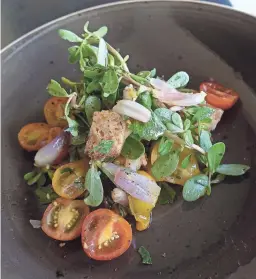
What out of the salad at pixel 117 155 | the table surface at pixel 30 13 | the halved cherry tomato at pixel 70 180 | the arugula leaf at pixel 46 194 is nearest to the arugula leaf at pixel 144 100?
the salad at pixel 117 155

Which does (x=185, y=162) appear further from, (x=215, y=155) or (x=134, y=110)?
(x=134, y=110)

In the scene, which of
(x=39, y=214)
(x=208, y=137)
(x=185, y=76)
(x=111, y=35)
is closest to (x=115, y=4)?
(x=111, y=35)

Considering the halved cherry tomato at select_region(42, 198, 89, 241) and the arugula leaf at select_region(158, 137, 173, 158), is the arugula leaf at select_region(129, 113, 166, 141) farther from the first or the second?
the halved cherry tomato at select_region(42, 198, 89, 241)

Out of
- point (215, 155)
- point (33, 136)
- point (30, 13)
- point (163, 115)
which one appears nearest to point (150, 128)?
point (163, 115)

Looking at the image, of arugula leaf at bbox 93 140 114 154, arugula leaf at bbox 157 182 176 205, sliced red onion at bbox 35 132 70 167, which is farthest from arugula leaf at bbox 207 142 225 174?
sliced red onion at bbox 35 132 70 167

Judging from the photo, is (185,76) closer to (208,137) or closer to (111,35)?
(208,137)
